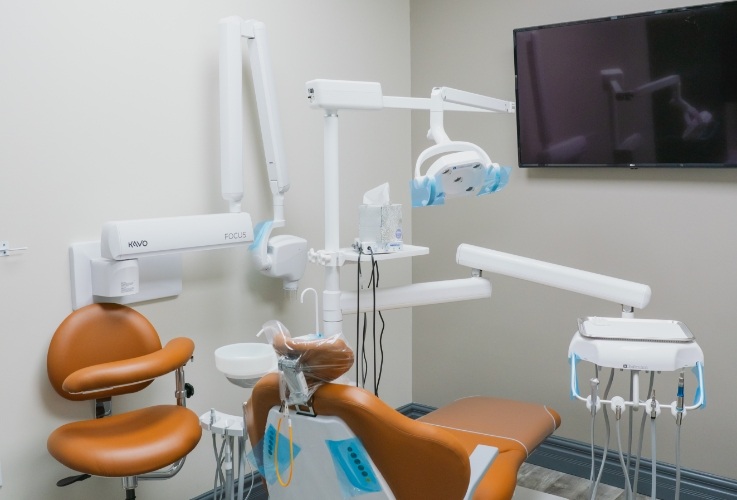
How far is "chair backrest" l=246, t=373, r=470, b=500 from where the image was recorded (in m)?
1.48

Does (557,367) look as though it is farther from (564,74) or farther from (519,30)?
(519,30)

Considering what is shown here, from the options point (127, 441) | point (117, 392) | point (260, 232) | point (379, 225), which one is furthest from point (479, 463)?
A: point (260, 232)

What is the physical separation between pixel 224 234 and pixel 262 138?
482 mm

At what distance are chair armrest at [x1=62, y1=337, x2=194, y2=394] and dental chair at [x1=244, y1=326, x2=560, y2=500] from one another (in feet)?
1.82

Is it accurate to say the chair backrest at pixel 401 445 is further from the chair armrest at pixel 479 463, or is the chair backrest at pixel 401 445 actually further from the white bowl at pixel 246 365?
the white bowl at pixel 246 365

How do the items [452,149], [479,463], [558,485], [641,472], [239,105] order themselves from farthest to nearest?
[558,485] → [641,472] → [239,105] → [452,149] → [479,463]

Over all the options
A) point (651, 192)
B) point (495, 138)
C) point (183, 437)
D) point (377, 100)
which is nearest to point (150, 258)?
point (183, 437)

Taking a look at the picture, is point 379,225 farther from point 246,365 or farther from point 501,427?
point 501,427

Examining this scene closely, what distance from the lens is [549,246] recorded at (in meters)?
3.13

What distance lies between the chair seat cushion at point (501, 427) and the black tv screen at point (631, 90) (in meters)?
1.01

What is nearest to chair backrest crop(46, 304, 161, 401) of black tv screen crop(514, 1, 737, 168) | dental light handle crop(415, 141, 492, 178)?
dental light handle crop(415, 141, 492, 178)

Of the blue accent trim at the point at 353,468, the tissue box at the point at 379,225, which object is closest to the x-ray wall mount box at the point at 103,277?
the tissue box at the point at 379,225

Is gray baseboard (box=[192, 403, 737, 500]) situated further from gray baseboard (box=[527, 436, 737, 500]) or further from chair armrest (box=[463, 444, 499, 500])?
chair armrest (box=[463, 444, 499, 500])

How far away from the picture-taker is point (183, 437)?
6.80 feet
